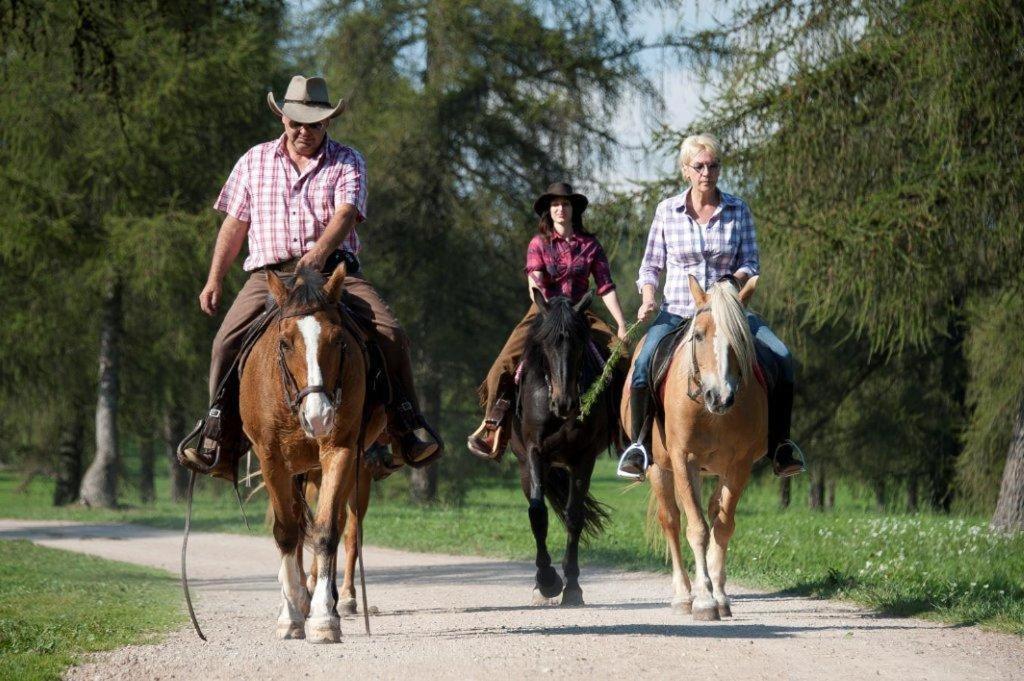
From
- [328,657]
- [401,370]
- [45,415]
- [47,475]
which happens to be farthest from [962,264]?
[47,475]

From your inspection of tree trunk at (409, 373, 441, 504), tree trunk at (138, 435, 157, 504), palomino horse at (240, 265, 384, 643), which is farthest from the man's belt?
tree trunk at (138, 435, 157, 504)

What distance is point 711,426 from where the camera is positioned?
902 centimetres

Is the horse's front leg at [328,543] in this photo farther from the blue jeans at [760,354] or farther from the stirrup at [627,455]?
the blue jeans at [760,354]

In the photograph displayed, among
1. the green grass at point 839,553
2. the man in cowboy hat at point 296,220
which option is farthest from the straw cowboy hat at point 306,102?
the green grass at point 839,553

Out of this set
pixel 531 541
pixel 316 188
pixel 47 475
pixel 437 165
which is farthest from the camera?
pixel 47 475

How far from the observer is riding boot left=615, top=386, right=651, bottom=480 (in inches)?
376

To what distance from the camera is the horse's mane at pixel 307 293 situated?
7.48 metres

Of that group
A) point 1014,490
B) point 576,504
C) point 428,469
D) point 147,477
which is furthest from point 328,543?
point 147,477

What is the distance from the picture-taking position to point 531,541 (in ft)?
54.4

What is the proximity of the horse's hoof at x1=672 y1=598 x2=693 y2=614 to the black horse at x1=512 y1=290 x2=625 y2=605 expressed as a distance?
A: 1125 millimetres

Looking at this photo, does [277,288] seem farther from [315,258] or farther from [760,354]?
[760,354]

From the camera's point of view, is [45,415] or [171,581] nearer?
[171,581]

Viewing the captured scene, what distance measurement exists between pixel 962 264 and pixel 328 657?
1003 cm

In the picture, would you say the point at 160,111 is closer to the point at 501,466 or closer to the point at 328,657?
the point at 501,466
